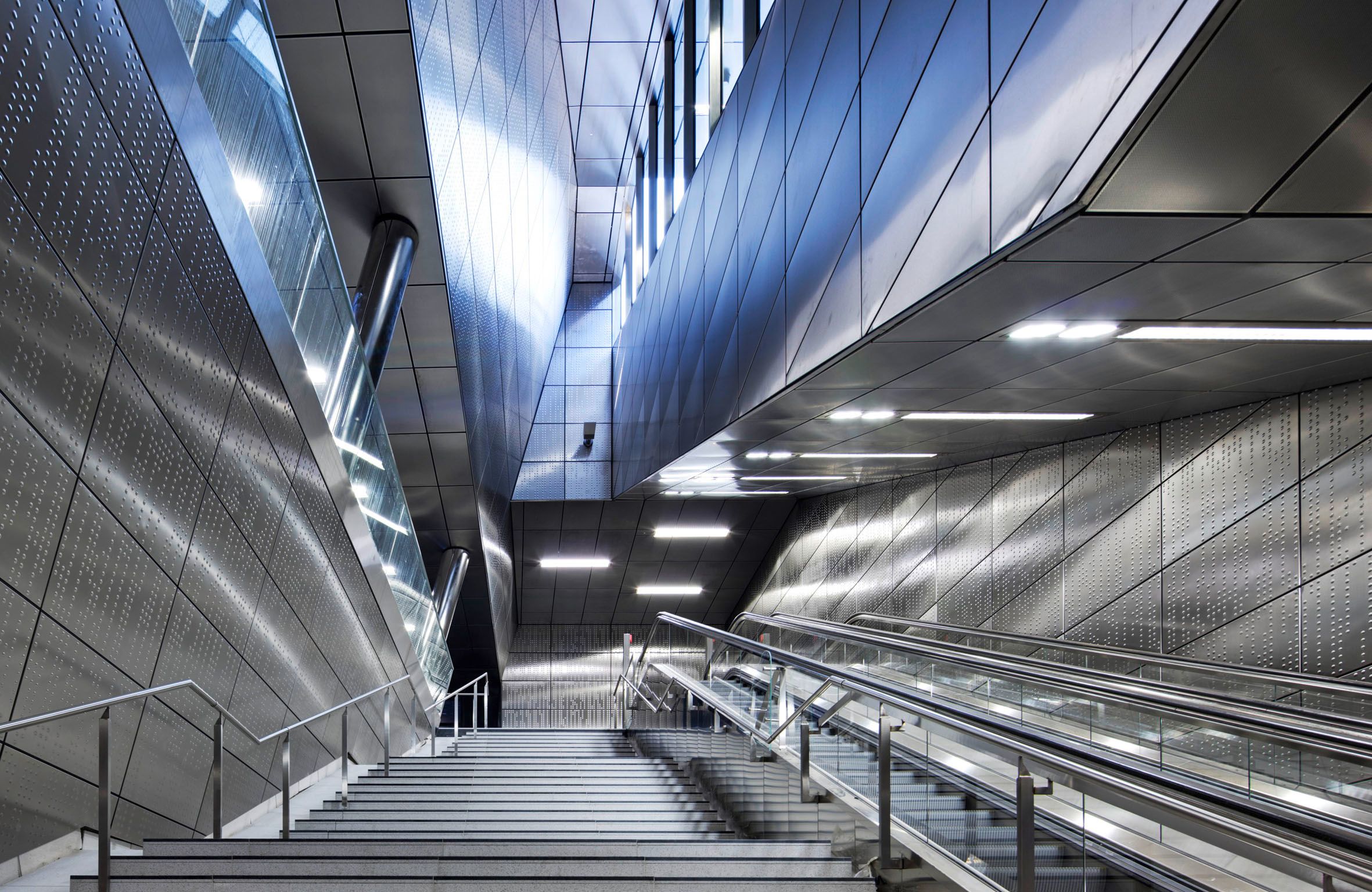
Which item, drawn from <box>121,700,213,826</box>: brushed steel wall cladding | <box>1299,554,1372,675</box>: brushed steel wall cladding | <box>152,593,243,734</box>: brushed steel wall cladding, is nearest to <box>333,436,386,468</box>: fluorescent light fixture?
<box>152,593,243,734</box>: brushed steel wall cladding

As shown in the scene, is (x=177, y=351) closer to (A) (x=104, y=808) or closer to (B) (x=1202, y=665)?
(A) (x=104, y=808)

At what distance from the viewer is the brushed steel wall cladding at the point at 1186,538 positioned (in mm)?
7609

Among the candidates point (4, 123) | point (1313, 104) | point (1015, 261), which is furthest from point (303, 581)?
point (1313, 104)

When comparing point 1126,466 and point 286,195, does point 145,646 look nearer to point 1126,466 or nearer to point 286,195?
point 286,195

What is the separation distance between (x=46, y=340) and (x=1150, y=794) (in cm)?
422

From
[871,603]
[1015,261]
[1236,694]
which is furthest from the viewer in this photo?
[871,603]

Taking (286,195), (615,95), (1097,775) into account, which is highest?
(615,95)

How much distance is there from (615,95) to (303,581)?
43.7 feet

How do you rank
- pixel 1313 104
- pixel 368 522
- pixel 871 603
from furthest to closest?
pixel 871 603 → pixel 368 522 → pixel 1313 104

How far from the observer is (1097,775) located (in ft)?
9.45

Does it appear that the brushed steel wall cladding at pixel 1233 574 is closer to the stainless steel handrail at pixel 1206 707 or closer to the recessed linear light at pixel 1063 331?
the stainless steel handrail at pixel 1206 707

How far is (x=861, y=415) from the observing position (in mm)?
9633

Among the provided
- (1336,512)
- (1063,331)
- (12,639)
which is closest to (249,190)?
(12,639)

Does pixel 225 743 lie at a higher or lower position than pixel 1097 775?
lower
